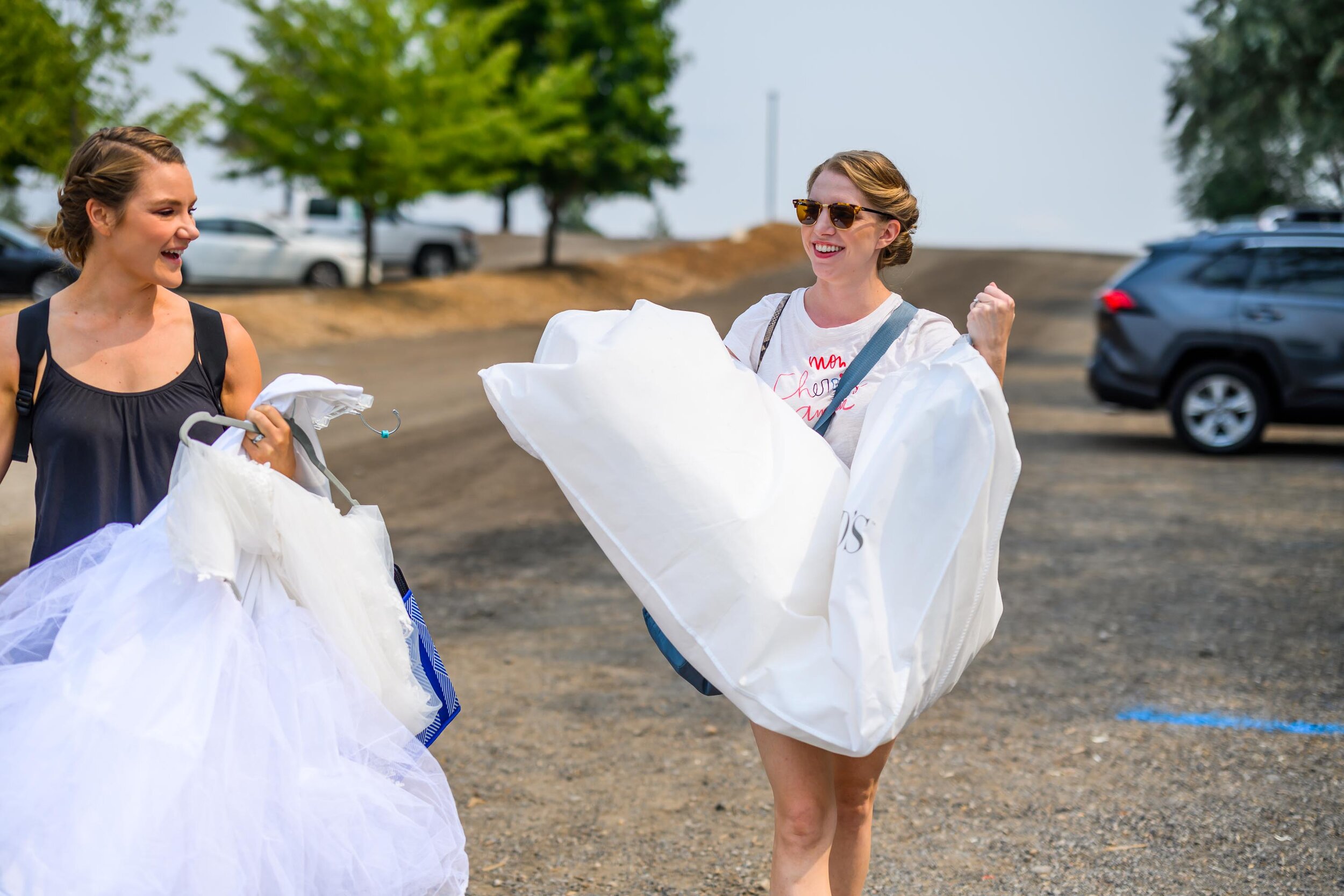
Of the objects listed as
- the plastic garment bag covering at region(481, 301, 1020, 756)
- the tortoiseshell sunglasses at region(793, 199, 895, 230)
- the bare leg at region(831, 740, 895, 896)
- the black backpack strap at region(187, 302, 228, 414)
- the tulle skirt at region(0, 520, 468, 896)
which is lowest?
the bare leg at region(831, 740, 895, 896)

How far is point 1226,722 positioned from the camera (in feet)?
16.6

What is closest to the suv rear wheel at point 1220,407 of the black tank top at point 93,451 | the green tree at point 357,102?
the black tank top at point 93,451

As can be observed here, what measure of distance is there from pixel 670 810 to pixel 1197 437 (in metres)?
8.81

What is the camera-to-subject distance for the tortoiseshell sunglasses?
2836mm

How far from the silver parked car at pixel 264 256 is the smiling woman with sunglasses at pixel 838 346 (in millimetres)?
21286

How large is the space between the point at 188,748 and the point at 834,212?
1726mm

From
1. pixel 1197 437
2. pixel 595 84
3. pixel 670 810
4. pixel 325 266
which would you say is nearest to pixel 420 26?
pixel 325 266

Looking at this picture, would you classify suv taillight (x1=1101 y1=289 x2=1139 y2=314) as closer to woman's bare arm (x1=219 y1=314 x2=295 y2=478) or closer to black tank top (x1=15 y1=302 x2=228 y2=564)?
woman's bare arm (x1=219 y1=314 x2=295 y2=478)

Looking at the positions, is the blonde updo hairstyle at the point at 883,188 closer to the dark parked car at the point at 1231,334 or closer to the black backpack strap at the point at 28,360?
the black backpack strap at the point at 28,360

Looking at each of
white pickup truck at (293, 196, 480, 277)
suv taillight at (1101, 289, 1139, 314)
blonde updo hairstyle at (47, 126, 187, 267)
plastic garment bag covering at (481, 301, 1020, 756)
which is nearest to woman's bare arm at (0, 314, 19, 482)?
blonde updo hairstyle at (47, 126, 187, 267)

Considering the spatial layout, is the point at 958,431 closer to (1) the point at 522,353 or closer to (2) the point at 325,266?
(1) the point at 522,353

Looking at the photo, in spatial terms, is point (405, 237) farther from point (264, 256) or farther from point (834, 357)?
point (834, 357)

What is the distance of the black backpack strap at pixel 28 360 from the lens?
265 cm

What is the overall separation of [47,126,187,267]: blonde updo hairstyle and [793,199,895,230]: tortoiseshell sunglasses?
1359 mm
